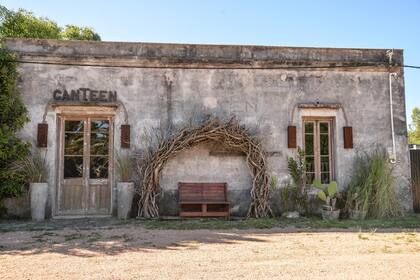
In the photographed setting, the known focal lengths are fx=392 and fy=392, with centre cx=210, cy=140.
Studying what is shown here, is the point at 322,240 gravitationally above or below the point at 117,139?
below

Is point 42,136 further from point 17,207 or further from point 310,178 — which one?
point 310,178

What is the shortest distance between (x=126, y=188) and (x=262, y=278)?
15.4ft

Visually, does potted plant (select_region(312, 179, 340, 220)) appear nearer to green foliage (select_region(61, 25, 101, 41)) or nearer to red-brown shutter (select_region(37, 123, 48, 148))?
red-brown shutter (select_region(37, 123, 48, 148))

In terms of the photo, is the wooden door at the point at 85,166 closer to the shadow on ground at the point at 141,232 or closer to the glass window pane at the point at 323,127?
the shadow on ground at the point at 141,232

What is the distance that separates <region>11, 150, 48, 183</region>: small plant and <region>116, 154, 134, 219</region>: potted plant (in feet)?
4.85

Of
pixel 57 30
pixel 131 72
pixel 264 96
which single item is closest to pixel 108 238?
pixel 131 72

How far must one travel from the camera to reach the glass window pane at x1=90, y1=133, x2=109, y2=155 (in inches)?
330

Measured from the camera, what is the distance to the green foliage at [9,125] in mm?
7613

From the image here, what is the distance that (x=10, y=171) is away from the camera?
767 cm

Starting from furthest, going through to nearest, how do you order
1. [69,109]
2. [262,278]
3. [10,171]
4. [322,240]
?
[69,109] → [10,171] → [322,240] → [262,278]

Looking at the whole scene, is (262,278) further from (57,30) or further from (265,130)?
(57,30)

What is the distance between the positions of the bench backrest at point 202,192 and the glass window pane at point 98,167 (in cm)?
164

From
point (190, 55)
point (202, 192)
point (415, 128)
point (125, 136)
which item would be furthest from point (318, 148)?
point (415, 128)

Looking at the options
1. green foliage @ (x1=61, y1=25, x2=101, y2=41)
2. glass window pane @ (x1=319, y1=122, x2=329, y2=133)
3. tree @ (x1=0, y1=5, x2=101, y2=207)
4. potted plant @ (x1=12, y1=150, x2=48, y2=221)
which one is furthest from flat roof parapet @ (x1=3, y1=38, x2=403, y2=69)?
green foliage @ (x1=61, y1=25, x2=101, y2=41)
